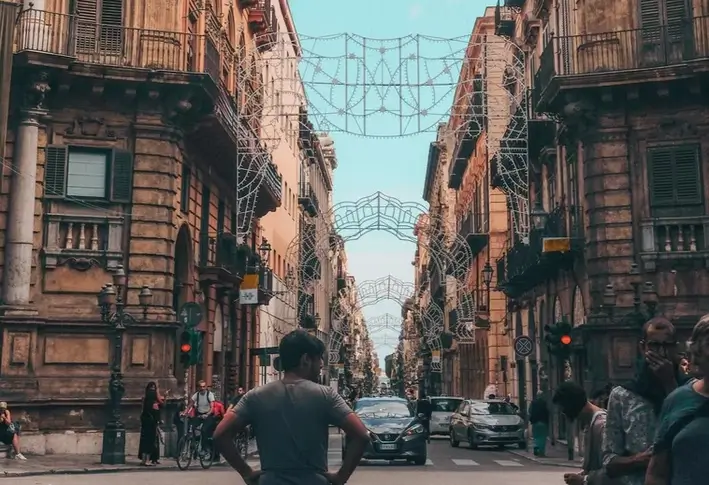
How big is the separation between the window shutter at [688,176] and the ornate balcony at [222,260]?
514 inches

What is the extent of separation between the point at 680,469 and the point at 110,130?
20996 millimetres

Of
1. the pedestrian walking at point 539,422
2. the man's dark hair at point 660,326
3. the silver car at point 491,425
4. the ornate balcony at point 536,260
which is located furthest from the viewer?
the silver car at point 491,425

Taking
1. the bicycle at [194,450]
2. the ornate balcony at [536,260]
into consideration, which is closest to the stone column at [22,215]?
the bicycle at [194,450]

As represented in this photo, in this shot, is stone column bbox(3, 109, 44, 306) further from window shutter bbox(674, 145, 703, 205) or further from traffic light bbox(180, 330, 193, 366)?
window shutter bbox(674, 145, 703, 205)

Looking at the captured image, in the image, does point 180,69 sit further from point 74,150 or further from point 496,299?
point 496,299

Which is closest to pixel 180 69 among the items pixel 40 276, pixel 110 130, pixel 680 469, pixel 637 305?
pixel 110 130

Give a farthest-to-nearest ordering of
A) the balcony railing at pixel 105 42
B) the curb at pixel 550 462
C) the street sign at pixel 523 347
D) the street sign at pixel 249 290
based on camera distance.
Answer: the street sign at pixel 249 290, the street sign at pixel 523 347, the balcony railing at pixel 105 42, the curb at pixel 550 462

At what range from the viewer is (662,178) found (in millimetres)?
22891

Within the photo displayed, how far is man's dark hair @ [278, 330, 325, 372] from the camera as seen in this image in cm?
518

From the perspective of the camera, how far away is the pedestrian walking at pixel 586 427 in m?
5.85

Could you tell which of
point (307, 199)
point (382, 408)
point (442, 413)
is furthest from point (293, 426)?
point (307, 199)

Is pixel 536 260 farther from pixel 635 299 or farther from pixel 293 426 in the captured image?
pixel 293 426

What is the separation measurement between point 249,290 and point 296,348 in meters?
24.7

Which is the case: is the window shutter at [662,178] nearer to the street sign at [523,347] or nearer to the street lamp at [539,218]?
the street lamp at [539,218]
